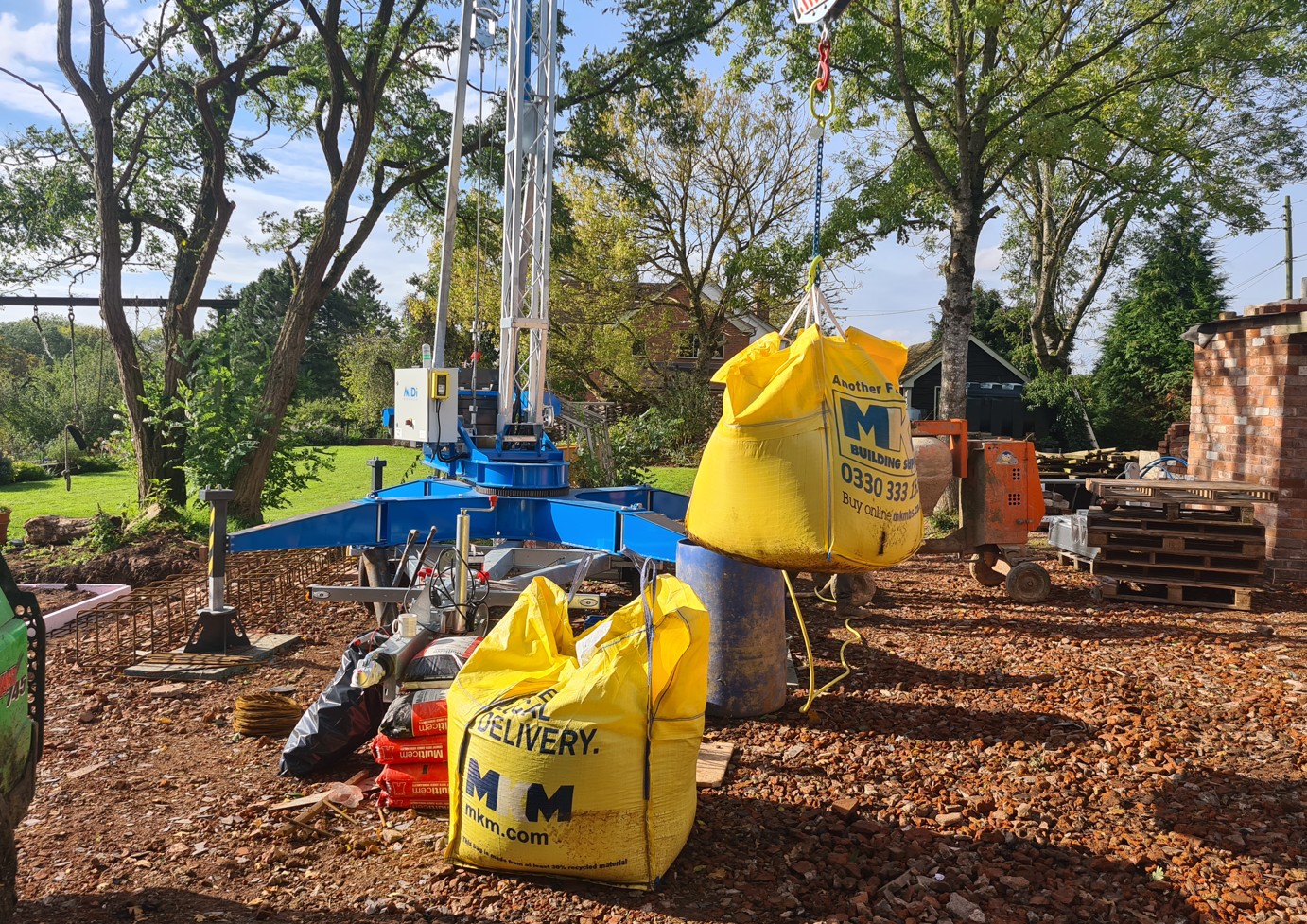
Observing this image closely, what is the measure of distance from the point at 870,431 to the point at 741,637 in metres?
1.94

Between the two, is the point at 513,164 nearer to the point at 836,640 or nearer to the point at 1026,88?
the point at 836,640

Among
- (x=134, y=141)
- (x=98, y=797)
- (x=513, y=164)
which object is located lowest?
(x=98, y=797)

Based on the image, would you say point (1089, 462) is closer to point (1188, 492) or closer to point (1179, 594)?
point (1188, 492)

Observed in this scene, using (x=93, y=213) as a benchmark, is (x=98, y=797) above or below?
below

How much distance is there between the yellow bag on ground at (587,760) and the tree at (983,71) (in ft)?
35.0

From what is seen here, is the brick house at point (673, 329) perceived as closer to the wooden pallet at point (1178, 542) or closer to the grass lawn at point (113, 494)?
the grass lawn at point (113, 494)

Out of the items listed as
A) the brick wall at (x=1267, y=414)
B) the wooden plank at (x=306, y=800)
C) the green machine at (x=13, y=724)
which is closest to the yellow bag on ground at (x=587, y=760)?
the wooden plank at (x=306, y=800)

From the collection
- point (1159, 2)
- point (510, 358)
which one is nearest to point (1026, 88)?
point (1159, 2)

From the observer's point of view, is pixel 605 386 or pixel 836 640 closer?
pixel 836 640

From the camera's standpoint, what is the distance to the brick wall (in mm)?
9570

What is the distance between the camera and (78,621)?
7895 mm

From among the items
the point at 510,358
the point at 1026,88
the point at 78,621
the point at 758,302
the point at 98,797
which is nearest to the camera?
the point at 98,797

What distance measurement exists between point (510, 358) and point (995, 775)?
6.21 m

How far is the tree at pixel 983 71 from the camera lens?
13.0 meters
